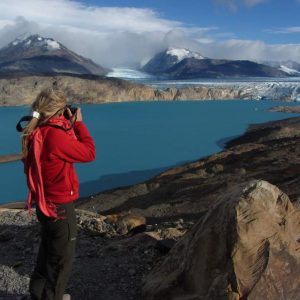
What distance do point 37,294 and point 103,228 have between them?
2830 mm

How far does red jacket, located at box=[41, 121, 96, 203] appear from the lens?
3.43 meters

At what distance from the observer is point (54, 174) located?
350cm

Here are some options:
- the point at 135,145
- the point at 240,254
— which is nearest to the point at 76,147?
the point at 240,254

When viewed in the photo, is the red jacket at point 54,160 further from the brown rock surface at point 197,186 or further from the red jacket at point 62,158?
the brown rock surface at point 197,186

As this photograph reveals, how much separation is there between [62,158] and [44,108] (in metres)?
0.36

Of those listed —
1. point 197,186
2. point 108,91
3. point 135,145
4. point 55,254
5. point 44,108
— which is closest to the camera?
point 44,108

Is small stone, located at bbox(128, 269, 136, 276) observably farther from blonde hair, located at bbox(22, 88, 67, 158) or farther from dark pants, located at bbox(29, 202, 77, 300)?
blonde hair, located at bbox(22, 88, 67, 158)

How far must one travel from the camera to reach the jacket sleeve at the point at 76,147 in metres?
3.43

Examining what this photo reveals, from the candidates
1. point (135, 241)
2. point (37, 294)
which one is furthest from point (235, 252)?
point (135, 241)

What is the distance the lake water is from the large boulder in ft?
72.8

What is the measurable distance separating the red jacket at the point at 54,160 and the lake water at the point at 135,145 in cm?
2237

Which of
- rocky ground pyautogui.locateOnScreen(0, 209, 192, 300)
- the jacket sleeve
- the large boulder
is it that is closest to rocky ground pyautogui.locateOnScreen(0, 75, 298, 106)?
rocky ground pyautogui.locateOnScreen(0, 209, 192, 300)

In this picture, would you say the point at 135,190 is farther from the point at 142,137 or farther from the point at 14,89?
the point at 14,89

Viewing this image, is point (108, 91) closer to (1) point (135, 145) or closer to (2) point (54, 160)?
(1) point (135, 145)
